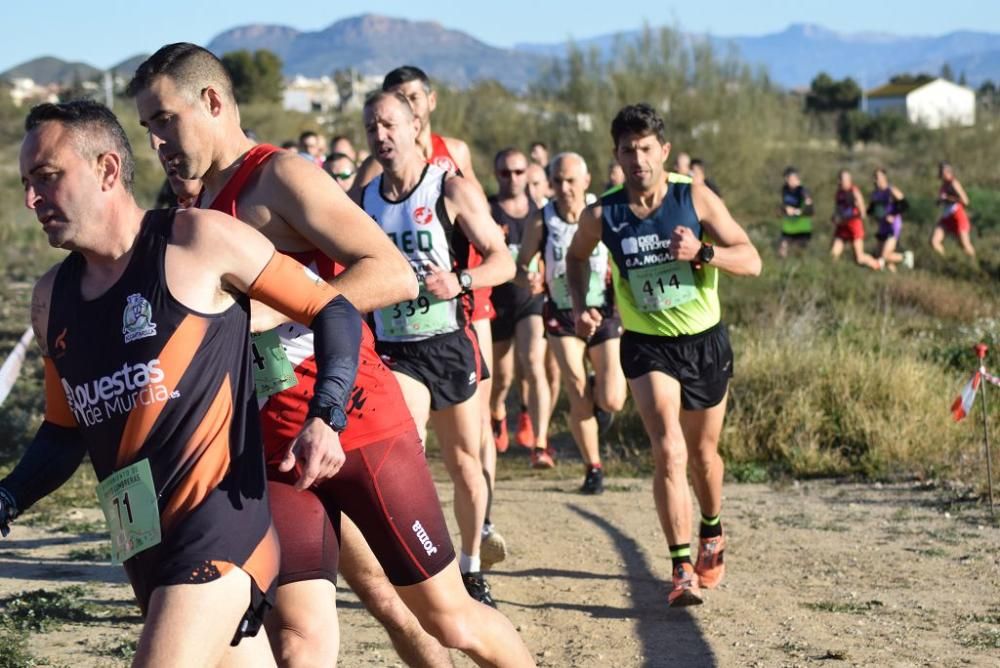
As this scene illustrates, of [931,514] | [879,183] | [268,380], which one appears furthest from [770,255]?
[268,380]

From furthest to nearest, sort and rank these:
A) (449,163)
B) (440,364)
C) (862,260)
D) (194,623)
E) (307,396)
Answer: (862,260) → (449,163) → (440,364) → (307,396) → (194,623)

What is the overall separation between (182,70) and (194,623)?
1.54 meters

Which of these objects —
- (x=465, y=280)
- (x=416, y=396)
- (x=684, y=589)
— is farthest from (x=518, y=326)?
(x=465, y=280)

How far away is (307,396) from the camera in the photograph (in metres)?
4.12

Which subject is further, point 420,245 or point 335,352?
point 420,245

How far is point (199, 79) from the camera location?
12.9ft

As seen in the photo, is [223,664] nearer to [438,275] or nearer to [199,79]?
[199,79]

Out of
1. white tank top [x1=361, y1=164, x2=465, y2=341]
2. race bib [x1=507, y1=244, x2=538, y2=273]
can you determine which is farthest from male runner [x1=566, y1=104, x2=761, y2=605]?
race bib [x1=507, y1=244, x2=538, y2=273]

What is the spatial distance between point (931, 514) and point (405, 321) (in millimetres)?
3634

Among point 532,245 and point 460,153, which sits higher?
point 460,153

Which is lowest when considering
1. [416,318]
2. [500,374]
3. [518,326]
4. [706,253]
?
[500,374]

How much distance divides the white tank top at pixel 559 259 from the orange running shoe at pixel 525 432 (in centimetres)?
156

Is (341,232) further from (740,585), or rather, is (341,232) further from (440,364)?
(740,585)

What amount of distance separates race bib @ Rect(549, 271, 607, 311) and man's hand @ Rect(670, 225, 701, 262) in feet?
8.96
